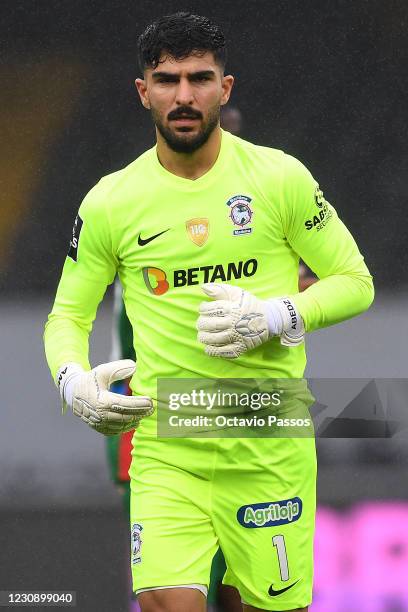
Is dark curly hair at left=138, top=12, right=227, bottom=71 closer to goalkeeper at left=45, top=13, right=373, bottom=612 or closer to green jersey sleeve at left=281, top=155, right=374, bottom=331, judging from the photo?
goalkeeper at left=45, top=13, right=373, bottom=612

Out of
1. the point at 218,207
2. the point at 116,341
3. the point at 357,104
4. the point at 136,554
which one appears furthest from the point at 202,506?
the point at 357,104

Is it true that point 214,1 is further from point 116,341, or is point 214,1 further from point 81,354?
point 81,354

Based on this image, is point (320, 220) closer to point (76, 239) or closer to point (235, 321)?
point (235, 321)

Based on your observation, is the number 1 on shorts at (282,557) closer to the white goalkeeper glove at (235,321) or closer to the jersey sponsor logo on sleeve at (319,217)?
the white goalkeeper glove at (235,321)

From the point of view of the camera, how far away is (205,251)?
4.19 metres

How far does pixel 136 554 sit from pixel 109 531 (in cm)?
207

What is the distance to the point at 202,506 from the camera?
4.20 m

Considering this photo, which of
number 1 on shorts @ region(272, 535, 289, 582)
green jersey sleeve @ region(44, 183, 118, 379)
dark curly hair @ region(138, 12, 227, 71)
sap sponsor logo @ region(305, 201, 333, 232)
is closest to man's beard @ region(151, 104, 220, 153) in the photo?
dark curly hair @ region(138, 12, 227, 71)

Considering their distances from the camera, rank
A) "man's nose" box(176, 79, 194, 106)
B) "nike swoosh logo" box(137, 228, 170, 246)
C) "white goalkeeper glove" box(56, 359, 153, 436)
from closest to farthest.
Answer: "white goalkeeper glove" box(56, 359, 153, 436) → "man's nose" box(176, 79, 194, 106) → "nike swoosh logo" box(137, 228, 170, 246)

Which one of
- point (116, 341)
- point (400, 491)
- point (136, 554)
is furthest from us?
point (400, 491)

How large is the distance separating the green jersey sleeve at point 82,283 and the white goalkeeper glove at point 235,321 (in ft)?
1.31

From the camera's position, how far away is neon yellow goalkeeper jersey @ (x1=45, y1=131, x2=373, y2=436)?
13.8ft

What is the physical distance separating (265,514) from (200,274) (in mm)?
680

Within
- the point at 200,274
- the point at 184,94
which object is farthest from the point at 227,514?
the point at 184,94
